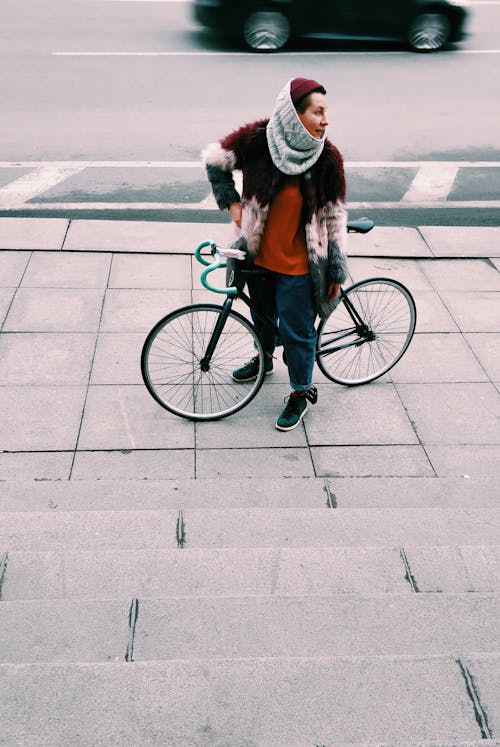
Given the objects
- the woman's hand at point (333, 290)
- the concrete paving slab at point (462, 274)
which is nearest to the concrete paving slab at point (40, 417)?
the woman's hand at point (333, 290)

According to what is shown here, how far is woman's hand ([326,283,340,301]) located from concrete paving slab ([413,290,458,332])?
1501 millimetres

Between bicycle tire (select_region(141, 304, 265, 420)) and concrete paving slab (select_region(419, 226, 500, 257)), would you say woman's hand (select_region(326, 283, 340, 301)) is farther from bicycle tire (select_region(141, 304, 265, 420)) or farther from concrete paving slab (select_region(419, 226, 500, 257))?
concrete paving slab (select_region(419, 226, 500, 257))

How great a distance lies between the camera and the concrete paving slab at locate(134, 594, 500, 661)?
7.86 ft

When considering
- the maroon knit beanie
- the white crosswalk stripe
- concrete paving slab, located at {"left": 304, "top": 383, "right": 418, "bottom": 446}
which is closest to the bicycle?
concrete paving slab, located at {"left": 304, "top": 383, "right": 418, "bottom": 446}

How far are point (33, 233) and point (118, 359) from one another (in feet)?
7.18

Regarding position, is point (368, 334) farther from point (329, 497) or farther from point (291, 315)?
point (329, 497)

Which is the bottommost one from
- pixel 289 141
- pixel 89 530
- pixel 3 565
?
pixel 89 530

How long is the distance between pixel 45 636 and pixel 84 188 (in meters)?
6.20

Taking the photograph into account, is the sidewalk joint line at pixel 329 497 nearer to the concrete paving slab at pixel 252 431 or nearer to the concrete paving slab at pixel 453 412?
the concrete paving slab at pixel 252 431

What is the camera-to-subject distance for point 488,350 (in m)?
5.32

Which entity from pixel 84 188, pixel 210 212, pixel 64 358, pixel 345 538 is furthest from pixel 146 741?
pixel 84 188

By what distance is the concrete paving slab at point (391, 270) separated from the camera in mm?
6215

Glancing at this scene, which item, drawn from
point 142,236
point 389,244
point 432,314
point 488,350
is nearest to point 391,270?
point 389,244

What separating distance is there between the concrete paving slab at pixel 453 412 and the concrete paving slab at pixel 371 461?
192 millimetres
